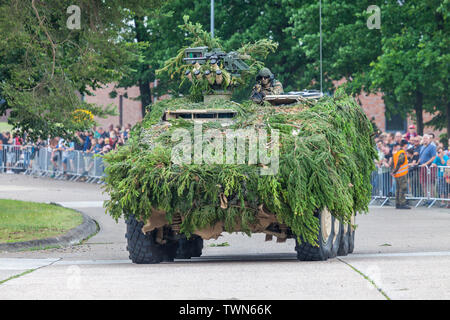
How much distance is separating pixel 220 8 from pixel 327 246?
26.4m

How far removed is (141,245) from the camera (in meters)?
12.4

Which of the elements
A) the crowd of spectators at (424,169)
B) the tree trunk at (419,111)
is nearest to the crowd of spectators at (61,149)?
the tree trunk at (419,111)

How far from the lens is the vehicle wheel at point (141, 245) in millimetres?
12328

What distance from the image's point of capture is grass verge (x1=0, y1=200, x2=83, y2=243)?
1689cm

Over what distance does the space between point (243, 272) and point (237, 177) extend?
1.11 meters

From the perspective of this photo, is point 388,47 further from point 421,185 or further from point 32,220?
point 32,220

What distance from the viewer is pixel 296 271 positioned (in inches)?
429

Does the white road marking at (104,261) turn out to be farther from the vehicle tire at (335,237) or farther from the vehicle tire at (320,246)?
the vehicle tire at (320,246)

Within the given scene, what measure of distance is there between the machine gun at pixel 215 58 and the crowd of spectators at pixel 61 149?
1847 centimetres

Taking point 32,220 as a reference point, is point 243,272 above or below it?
below

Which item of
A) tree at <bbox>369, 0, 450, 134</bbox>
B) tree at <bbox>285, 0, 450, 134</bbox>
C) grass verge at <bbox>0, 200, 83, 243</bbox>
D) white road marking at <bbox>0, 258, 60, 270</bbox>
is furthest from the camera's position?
tree at <bbox>285, 0, 450, 134</bbox>

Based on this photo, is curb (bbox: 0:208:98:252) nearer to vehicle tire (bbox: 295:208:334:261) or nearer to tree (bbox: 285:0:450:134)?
vehicle tire (bbox: 295:208:334:261)

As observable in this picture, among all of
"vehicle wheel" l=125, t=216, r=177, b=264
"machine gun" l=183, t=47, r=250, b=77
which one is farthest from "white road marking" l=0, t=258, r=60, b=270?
"machine gun" l=183, t=47, r=250, b=77

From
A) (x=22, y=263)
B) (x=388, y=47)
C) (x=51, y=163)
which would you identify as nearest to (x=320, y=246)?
(x=22, y=263)
